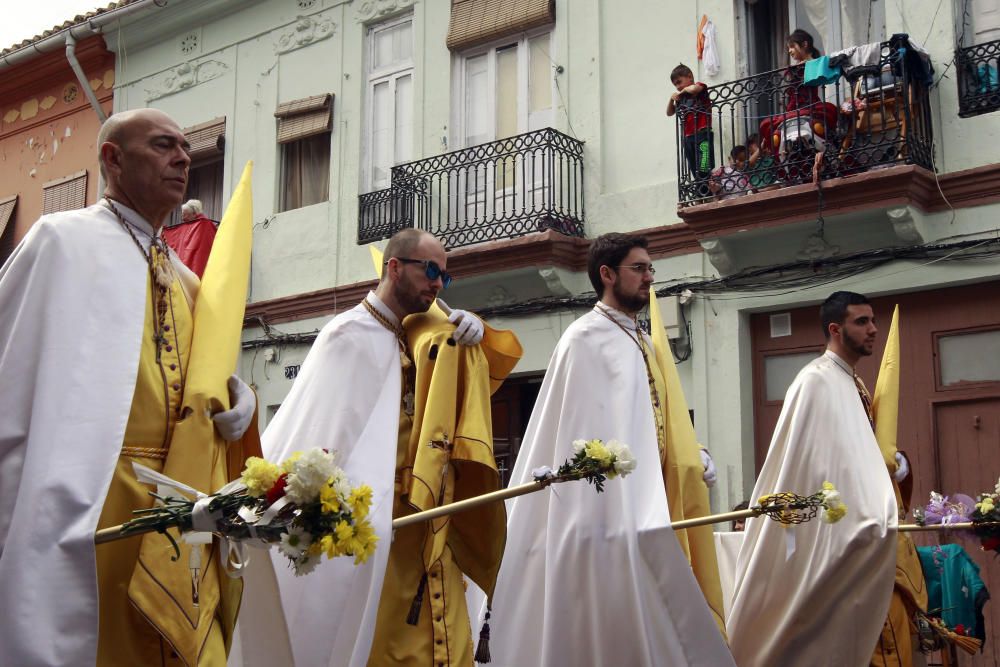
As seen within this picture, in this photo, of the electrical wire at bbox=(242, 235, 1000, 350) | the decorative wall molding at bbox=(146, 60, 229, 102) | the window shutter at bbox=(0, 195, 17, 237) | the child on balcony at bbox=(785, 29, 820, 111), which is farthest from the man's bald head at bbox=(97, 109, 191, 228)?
the window shutter at bbox=(0, 195, 17, 237)

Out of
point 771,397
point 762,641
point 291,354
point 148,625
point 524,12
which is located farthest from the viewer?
point 291,354

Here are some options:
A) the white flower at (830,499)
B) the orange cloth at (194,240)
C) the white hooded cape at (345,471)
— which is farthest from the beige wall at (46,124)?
the white flower at (830,499)

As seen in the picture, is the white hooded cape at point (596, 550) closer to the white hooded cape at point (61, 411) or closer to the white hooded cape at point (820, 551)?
the white hooded cape at point (820, 551)

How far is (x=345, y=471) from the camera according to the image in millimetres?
4727

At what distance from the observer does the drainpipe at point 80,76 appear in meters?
17.6

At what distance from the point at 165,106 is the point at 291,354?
4546mm

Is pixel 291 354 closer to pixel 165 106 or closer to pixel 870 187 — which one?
pixel 165 106

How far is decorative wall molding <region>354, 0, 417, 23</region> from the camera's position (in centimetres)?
1510

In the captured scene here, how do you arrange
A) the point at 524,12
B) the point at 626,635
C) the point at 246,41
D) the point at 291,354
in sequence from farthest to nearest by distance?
the point at 246,41 → the point at 291,354 → the point at 524,12 → the point at 626,635

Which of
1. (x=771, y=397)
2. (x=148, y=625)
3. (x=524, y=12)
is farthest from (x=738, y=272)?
(x=148, y=625)

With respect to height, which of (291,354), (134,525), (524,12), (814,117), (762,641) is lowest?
(762,641)

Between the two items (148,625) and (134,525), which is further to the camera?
(148,625)

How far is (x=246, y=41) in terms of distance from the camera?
16656mm

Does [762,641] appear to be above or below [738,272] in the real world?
below
